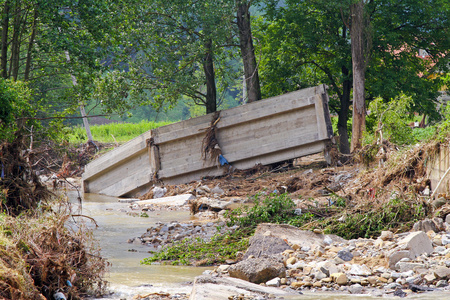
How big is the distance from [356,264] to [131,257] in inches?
121

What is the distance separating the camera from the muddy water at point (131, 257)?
4992mm

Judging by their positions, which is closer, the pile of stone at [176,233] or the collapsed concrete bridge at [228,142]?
the pile of stone at [176,233]

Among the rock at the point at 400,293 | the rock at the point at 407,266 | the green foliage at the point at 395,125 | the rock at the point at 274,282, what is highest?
the green foliage at the point at 395,125

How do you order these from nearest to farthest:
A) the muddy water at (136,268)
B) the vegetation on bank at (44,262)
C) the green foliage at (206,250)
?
1. the vegetation on bank at (44,262)
2. the muddy water at (136,268)
3. the green foliage at (206,250)

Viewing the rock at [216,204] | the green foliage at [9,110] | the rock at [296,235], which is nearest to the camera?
the rock at [296,235]

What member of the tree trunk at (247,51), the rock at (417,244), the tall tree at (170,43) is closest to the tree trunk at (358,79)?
the tree trunk at (247,51)

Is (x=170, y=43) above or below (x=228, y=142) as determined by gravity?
above

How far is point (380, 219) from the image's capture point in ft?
20.9

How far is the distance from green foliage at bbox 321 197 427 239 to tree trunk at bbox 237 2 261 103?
25.5 feet

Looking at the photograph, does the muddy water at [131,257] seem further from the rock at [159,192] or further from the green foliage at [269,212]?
the green foliage at [269,212]

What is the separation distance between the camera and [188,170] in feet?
42.7

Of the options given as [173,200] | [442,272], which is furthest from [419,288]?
[173,200]

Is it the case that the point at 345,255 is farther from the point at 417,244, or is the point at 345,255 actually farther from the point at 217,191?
the point at 217,191

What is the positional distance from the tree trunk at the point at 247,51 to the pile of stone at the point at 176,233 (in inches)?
258
